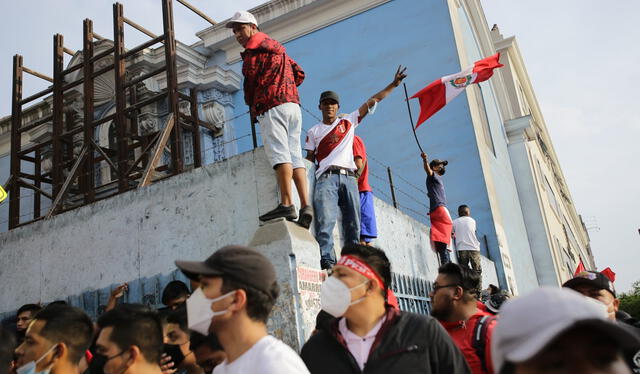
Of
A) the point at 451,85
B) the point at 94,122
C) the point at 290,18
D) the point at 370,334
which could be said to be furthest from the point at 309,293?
the point at 290,18

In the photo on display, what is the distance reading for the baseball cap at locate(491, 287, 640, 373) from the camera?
1159mm

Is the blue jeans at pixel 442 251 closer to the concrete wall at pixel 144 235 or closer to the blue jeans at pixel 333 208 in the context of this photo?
the concrete wall at pixel 144 235

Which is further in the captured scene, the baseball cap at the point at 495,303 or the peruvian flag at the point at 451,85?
the peruvian flag at the point at 451,85

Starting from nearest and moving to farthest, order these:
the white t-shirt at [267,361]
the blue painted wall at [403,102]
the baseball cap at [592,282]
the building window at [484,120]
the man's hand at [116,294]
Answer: the white t-shirt at [267,361] → the baseball cap at [592,282] → the man's hand at [116,294] → the blue painted wall at [403,102] → the building window at [484,120]

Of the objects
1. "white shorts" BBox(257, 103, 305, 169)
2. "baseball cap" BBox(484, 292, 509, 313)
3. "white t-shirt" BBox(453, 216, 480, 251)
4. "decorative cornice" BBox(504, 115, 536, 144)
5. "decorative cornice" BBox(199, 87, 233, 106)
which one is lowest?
"baseball cap" BBox(484, 292, 509, 313)

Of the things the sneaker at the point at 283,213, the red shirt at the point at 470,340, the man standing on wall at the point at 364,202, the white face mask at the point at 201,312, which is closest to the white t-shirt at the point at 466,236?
the man standing on wall at the point at 364,202

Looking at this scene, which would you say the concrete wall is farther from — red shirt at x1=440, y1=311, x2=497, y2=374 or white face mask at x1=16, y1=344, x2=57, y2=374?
white face mask at x1=16, y1=344, x2=57, y2=374

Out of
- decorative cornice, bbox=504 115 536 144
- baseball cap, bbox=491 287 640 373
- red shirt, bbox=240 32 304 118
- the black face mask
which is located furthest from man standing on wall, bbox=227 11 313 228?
decorative cornice, bbox=504 115 536 144

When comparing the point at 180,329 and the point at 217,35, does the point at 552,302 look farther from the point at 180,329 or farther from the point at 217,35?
the point at 217,35

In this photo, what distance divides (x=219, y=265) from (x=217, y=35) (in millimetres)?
14928

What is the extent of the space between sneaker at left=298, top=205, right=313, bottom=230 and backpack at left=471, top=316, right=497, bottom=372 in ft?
6.31

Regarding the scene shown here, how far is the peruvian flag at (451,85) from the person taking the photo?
973 centimetres

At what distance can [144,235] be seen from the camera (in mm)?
6168

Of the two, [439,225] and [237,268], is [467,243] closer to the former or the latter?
[439,225]
